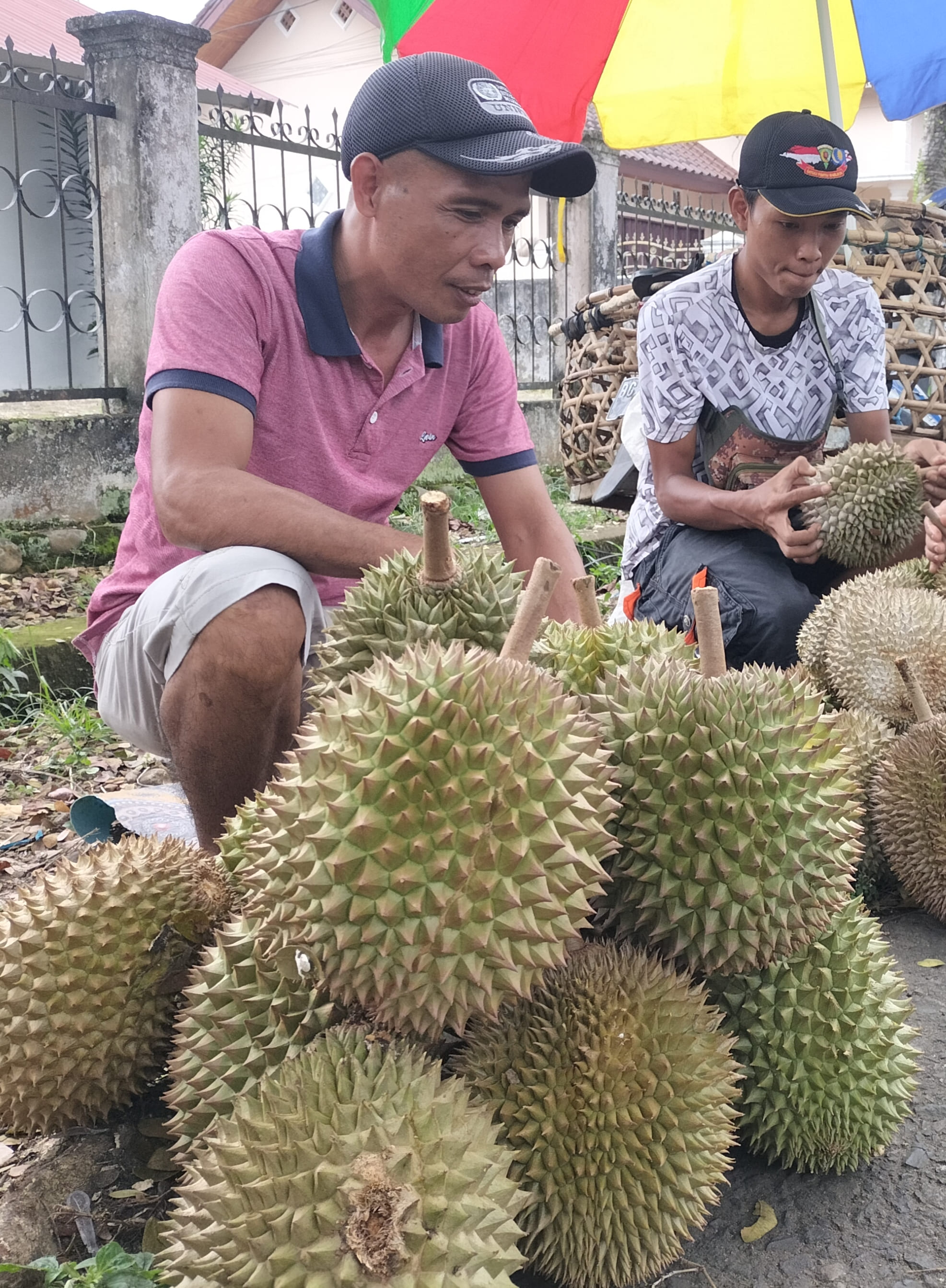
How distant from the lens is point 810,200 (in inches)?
124

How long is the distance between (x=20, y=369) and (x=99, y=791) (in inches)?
242

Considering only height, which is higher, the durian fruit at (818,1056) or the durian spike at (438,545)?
the durian spike at (438,545)

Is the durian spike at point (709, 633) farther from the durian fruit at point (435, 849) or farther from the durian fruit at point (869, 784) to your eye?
the durian fruit at point (869, 784)

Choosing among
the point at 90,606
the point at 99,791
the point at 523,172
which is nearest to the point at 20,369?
the point at 99,791

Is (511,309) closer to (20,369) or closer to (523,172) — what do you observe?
(20,369)

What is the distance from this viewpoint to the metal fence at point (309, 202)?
655 centimetres

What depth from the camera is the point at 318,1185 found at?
38.5 inches

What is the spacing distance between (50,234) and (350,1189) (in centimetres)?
869

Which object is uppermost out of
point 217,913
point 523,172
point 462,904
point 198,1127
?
point 523,172

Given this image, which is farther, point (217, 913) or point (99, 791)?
point (99, 791)

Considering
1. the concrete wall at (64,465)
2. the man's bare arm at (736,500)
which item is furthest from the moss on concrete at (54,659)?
the man's bare arm at (736,500)

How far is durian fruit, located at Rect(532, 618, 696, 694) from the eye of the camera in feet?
5.10

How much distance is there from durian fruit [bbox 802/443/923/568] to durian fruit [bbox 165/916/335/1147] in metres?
2.24

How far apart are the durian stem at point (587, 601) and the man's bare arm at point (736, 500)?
160cm
